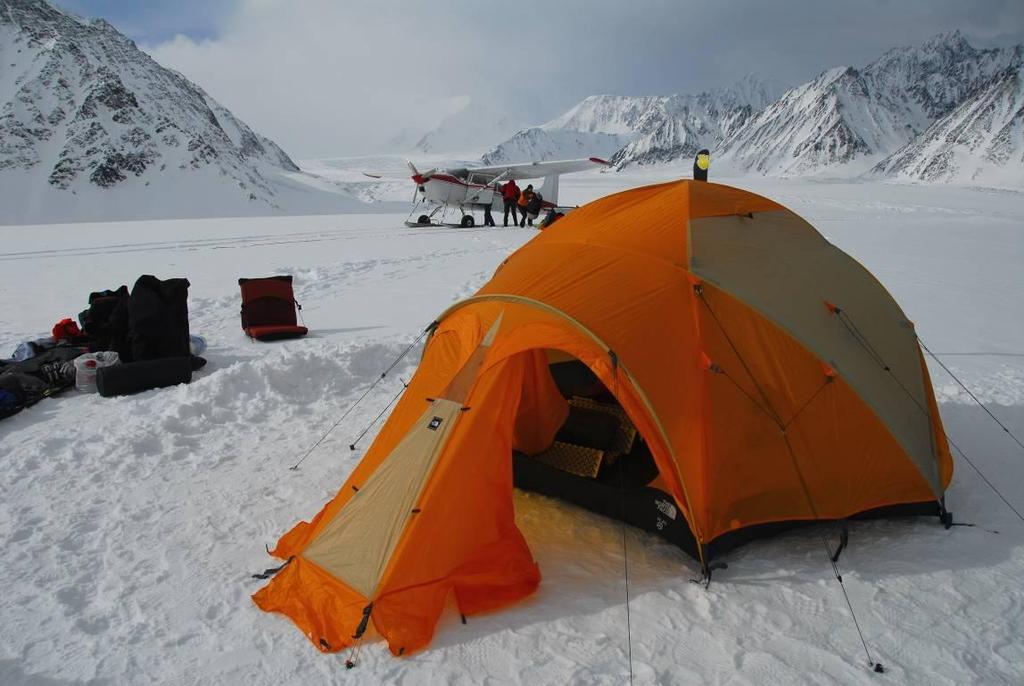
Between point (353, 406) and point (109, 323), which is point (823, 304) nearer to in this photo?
point (353, 406)

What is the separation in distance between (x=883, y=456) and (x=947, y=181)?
4319 inches

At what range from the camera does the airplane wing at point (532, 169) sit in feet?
85.0

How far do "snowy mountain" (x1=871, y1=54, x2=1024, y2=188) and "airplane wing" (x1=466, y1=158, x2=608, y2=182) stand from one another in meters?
80.0

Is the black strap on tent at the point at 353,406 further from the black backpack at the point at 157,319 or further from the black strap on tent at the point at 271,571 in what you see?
the black backpack at the point at 157,319

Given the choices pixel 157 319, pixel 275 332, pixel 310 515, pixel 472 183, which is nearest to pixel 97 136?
pixel 472 183

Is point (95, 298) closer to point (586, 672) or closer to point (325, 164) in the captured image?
point (586, 672)

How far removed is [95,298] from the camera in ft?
24.9

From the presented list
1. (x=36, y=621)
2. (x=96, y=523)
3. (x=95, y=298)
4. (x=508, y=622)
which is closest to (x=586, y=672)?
(x=508, y=622)

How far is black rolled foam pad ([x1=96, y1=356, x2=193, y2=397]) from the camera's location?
6.29 m

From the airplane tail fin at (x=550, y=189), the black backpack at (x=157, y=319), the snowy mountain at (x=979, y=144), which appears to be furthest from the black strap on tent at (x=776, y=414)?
the snowy mountain at (x=979, y=144)

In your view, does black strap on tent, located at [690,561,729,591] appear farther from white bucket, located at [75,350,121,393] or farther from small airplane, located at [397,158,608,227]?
small airplane, located at [397,158,608,227]

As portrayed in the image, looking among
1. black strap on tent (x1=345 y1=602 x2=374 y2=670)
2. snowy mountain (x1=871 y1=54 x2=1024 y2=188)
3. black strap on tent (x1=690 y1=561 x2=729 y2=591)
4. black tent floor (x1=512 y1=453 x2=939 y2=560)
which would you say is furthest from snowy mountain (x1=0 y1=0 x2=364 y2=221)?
snowy mountain (x1=871 y1=54 x2=1024 y2=188)

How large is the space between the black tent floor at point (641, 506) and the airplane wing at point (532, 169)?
2206cm

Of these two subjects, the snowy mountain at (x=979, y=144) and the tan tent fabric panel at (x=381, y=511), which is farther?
the snowy mountain at (x=979, y=144)
